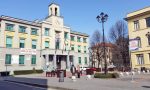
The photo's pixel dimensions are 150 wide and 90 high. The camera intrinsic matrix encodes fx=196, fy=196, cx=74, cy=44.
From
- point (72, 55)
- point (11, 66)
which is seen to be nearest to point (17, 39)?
point (11, 66)

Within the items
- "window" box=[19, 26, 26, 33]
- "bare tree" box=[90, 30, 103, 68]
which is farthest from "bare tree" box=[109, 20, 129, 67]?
"window" box=[19, 26, 26, 33]

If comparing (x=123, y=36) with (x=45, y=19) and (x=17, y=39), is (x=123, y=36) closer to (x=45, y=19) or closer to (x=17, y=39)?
(x=45, y=19)

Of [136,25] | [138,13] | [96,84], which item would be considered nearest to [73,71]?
[96,84]

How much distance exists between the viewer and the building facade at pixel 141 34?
3847 centimetres

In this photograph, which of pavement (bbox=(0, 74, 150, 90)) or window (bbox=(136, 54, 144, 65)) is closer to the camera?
pavement (bbox=(0, 74, 150, 90))

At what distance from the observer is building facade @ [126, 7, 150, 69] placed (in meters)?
38.5

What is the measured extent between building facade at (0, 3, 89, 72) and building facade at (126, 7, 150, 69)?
17.0 meters

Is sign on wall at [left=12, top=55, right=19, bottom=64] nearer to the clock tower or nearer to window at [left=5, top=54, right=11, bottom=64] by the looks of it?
window at [left=5, top=54, right=11, bottom=64]

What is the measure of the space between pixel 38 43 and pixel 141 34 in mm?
24687

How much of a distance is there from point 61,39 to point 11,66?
637 inches

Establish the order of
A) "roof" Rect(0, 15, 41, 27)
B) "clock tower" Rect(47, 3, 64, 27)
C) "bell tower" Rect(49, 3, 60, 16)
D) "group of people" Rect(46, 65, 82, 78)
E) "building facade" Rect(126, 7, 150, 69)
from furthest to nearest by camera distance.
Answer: "bell tower" Rect(49, 3, 60, 16), "clock tower" Rect(47, 3, 64, 27), "roof" Rect(0, 15, 41, 27), "building facade" Rect(126, 7, 150, 69), "group of people" Rect(46, 65, 82, 78)

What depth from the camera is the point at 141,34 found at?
39.8 meters

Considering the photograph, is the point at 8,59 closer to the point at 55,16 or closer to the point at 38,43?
the point at 38,43

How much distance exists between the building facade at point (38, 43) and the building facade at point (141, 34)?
55.9 ft
